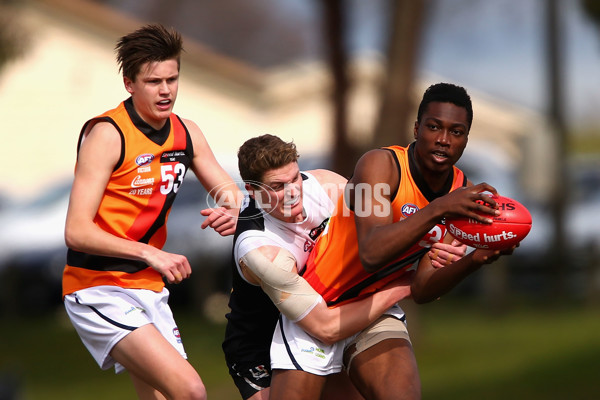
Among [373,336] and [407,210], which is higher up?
[407,210]

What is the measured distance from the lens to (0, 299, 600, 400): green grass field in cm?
1019

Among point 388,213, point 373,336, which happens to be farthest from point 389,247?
point 373,336

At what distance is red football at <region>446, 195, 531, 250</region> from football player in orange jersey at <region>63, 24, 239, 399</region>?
52.7 inches

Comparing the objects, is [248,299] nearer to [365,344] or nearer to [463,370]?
[365,344]

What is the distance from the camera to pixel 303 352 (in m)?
4.52

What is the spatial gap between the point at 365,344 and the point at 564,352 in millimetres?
7340

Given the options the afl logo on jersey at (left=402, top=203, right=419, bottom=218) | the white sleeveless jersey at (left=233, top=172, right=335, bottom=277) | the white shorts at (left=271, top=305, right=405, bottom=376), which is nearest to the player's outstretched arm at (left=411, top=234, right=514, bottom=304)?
the afl logo on jersey at (left=402, top=203, right=419, bottom=218)

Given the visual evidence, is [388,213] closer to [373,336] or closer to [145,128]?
[373,336]

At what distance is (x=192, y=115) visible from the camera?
25.4 m

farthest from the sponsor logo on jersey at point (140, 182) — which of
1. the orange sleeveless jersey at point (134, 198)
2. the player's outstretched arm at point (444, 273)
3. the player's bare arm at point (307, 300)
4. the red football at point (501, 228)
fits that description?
the red football at point (501, 228)

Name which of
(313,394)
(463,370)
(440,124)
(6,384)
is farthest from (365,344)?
(463,370)

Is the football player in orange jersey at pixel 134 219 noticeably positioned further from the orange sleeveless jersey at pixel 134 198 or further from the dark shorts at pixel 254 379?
the dark shorts at pixel 254 379

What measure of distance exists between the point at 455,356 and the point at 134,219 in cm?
762

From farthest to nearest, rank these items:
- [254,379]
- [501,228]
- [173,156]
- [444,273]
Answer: [254,379] → [173,156] → [444,273] → [501,228]
